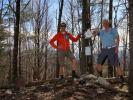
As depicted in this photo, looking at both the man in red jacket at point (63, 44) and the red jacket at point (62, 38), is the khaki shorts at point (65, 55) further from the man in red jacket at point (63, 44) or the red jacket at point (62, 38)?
the red jacket at point (62, 38)

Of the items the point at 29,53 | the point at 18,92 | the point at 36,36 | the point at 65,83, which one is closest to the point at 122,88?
the point at 65,83

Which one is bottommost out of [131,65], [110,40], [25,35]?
[131,65]

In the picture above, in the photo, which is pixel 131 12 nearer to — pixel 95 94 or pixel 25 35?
pixel 95 94

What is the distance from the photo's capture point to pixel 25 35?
126 ft

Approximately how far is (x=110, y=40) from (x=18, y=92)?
328 centimetres

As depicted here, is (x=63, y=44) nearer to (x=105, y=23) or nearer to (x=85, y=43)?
(x=85, y=43)

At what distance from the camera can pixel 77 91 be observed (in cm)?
889

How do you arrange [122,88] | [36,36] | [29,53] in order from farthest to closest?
[29,53] → [36,36] → [122,88]

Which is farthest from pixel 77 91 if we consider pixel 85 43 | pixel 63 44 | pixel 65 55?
pixel 85 43

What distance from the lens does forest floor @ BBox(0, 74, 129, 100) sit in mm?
8508

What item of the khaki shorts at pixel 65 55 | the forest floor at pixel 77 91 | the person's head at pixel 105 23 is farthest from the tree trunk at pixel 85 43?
the forest floor at pixel 77 91

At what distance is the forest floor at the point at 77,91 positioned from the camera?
8508 mm

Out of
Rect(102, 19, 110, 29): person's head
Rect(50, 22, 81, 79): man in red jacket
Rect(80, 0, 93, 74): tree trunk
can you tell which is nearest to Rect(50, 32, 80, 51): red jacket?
Rect(50, 22, 81, 79): man in red jacket

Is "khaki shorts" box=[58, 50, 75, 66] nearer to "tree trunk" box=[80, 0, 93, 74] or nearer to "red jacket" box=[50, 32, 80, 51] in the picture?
"red jacket" box=[50, 32, 80, 51]
